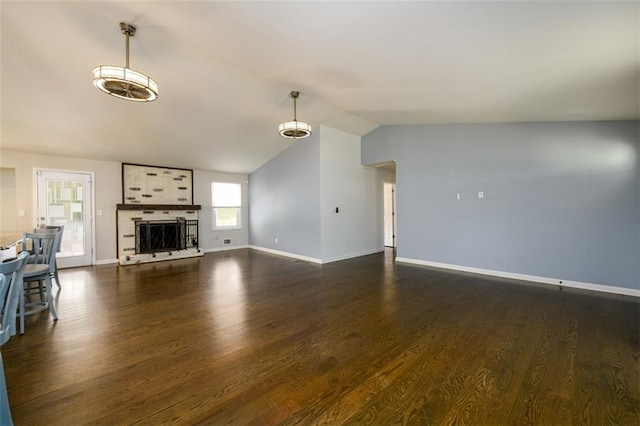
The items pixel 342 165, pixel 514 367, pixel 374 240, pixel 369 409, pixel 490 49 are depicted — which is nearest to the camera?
pixel 369 409

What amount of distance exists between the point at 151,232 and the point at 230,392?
20.4ft

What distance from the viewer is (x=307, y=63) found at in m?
3.48

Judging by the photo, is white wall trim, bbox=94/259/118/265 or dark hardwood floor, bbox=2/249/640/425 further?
white wall trim, bbox=94/259/118/265

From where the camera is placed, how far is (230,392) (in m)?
1.89

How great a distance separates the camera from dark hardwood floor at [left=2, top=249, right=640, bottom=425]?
172cm

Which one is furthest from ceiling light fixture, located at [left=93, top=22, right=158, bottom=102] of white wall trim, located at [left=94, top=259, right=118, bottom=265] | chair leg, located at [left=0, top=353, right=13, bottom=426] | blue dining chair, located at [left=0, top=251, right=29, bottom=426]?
white wall trim, located at [left=94, top=259, right=118, bottom=265]

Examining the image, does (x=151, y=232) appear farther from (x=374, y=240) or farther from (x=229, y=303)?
(x=374, y=240)

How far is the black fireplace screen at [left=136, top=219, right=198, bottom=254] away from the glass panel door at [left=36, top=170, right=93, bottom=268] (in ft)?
3.25

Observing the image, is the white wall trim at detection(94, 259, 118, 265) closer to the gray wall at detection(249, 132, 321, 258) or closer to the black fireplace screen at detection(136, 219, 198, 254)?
the black fireplace screen at detection(136, 219, 198, 254)

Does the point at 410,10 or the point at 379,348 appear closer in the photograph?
the point at 410,10

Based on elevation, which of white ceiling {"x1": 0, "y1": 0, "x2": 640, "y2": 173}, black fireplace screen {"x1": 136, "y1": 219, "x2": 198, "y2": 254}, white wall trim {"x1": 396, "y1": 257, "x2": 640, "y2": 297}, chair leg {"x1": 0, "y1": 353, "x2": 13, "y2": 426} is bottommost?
white wall trim {"x1": 396, "y1": 257, "x2": 640, "y2": 297}

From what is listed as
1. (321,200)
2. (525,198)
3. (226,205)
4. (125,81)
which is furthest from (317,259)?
(125,81)

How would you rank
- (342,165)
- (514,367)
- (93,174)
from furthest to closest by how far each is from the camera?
(342,165)
(93,174)
(514,367)

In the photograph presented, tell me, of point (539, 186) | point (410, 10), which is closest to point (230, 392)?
point (410, 10)
